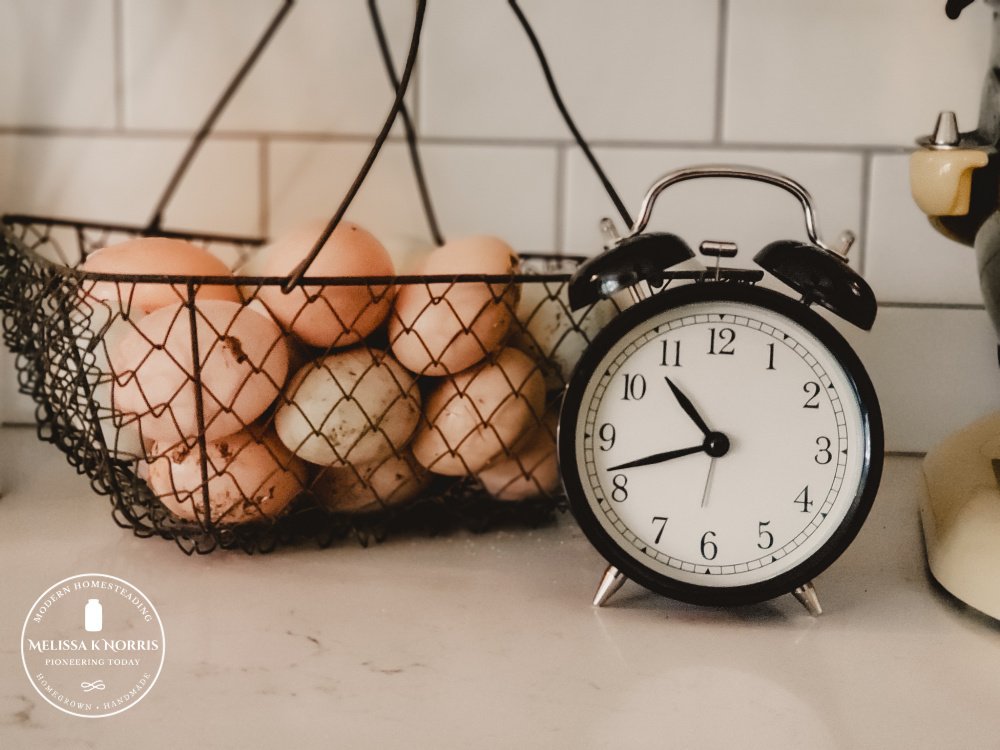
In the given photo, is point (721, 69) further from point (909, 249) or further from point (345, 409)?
point (345, 409)

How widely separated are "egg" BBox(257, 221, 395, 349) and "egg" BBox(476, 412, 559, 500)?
149 mm

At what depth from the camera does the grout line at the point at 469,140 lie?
0.94 meters

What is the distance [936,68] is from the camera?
915mm

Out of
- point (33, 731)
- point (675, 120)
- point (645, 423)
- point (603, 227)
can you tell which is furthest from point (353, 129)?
point (33, 731)

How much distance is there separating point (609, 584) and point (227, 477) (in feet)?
0.87

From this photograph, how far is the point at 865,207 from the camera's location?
3.11 ft

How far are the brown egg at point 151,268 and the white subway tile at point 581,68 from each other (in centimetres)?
38

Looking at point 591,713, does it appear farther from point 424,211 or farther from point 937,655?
point 424,211

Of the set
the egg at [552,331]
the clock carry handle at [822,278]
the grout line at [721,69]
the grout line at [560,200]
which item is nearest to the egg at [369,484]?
the egg at [552,331]

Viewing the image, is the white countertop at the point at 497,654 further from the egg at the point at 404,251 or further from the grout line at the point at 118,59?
the grout line at the point at 118,59

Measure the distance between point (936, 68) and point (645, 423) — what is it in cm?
56

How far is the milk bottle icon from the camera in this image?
0.57m

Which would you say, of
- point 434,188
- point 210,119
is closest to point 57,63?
point 210,119

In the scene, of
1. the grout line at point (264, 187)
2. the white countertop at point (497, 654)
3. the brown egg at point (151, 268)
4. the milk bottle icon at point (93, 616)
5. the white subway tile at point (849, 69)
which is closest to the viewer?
the white countertop at point (497, 654)
